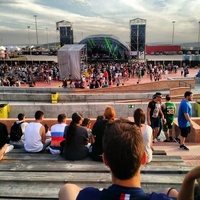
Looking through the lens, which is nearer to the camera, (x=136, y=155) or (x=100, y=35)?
(x=136, y=155)

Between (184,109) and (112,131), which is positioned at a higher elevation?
(112,131)

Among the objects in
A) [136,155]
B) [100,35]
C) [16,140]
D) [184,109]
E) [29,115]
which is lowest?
[29,115]

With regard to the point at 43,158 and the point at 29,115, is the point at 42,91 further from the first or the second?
the point at 43,158

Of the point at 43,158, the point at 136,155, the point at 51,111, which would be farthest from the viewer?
the point at 51,111

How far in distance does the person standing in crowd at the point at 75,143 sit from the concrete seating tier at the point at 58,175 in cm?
14

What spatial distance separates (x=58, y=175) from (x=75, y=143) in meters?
1.03

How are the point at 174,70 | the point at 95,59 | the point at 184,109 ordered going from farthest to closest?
the point at 95,59
the point at 174,70
the point at 184,109

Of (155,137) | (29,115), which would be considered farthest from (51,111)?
(155,137)

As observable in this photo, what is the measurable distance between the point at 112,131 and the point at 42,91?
19.2 m

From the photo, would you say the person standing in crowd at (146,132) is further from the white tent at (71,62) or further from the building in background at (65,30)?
the building in background at (65,30)

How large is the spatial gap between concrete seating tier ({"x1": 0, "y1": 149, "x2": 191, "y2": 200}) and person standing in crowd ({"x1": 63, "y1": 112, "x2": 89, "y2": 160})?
140 mm

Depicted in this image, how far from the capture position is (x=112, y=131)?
1.45 meters

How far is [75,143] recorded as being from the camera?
448cm

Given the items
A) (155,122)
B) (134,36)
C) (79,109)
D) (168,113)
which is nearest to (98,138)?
(155,122)
